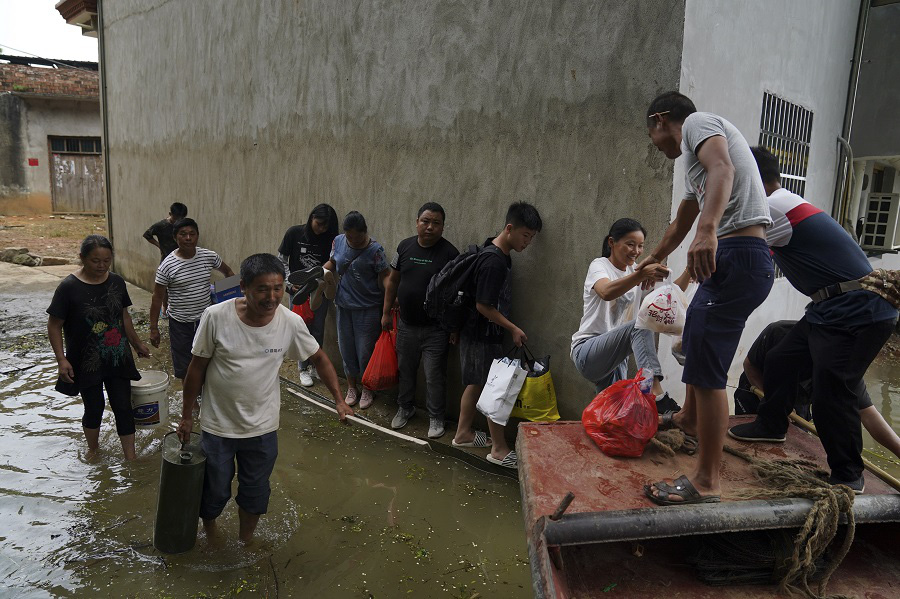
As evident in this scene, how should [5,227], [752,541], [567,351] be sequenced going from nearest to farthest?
1. [752,541]
2. [567,351]
3. [5,227]

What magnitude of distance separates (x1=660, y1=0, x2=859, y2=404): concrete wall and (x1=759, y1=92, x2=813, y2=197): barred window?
0.10 meters

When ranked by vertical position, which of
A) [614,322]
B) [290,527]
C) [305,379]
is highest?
[614,322]

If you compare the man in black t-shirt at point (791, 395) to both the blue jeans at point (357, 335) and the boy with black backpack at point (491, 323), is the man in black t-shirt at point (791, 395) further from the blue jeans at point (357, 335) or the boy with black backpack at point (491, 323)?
the blue jeans at point (357, 335)

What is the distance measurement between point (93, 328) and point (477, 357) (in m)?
2.82

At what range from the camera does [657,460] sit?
2.93 meters

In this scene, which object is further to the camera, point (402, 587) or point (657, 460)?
point (402, 587)

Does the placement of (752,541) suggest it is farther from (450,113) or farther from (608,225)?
(450,113)

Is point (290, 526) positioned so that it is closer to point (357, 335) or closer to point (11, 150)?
point (357, 335)

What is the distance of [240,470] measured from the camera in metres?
3.64

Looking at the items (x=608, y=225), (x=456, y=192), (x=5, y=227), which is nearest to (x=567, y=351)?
(x=608, y=225)

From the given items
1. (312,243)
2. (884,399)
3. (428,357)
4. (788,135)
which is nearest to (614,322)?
(428,357)

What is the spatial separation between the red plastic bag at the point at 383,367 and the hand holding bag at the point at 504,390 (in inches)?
56.1

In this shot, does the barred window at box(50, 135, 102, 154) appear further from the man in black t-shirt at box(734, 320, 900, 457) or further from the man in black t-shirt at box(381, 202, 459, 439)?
the man in black t-shirt at box(734, 320, 900, 457)

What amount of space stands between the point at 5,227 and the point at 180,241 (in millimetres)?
17625
